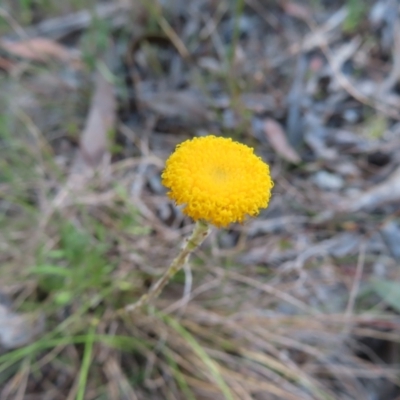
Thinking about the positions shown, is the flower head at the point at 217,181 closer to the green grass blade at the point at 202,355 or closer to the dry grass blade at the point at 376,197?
the green grass blade at the point at 202,355

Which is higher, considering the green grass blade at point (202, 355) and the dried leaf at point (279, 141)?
the dried leaf at point (279, 141)

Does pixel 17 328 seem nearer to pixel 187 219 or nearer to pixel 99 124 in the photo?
pixel 187 219

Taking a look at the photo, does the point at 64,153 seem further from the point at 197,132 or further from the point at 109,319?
the point at 109,319

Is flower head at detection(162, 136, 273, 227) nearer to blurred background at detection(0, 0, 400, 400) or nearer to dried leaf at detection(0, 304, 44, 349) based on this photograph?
blurred background at detection(0, 0, 400, 400)

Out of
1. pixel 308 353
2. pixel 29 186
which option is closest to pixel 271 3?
pixel 29 186

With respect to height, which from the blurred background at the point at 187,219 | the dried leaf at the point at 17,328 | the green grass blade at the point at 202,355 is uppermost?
the blurred background at the point at 187,219

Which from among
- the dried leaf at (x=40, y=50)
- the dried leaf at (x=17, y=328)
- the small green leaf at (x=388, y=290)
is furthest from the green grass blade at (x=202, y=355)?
the dried leaf at (x=40, y=50)

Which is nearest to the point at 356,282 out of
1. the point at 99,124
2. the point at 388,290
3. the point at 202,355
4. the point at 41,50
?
the point at 388,290
